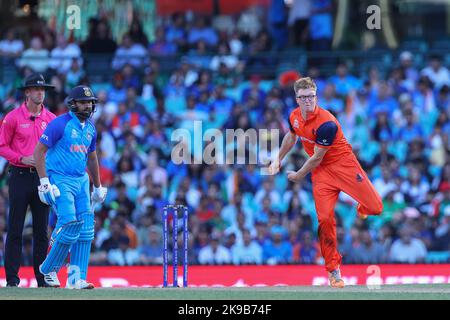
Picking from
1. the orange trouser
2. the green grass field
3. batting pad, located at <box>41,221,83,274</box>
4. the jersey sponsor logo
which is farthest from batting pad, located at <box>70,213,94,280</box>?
the orange trouser

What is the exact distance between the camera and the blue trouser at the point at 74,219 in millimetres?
12078

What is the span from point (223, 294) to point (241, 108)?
31.2 ft

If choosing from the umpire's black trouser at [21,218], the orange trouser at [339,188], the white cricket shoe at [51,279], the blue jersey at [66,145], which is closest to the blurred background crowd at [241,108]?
the umpire's black trouser at [21,218]

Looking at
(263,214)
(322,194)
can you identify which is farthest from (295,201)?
(322,194)

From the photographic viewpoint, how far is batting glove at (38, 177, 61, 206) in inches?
475

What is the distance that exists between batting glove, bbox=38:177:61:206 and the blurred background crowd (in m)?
5.68

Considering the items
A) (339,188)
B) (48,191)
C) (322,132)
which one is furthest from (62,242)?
(339,188)

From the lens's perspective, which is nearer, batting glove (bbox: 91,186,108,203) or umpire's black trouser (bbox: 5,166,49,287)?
batting glove (bbox: 91,186,108,203)

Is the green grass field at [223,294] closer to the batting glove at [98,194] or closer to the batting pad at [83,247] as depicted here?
the batting pad at [83,247]

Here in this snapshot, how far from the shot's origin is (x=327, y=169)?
1312cm

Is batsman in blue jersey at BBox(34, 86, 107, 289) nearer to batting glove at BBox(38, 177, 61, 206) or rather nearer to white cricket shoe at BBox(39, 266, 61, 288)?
batting glove at BBox(38, 177, 61, 206)

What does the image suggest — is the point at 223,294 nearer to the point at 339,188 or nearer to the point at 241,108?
the point at 339,188

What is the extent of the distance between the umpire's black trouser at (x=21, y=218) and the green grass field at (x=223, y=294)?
87cm

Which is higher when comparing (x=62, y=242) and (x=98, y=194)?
(x=98, y=194)
